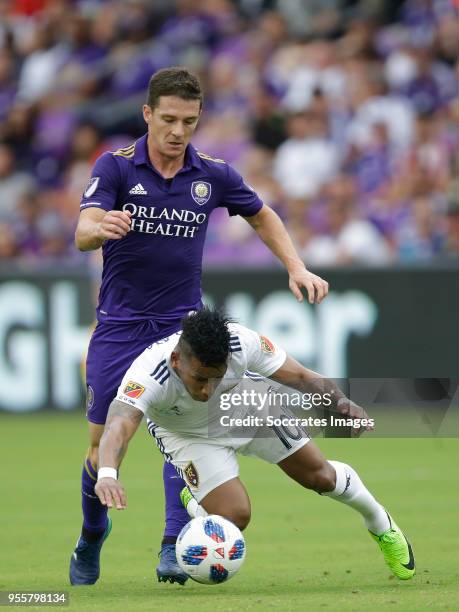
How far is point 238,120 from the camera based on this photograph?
17219 mm

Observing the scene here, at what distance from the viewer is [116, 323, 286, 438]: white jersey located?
6684 mm

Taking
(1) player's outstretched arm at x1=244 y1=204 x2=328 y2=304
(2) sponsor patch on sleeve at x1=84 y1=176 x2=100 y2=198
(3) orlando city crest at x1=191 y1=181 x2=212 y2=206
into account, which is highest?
(2) sponsor patch on sleeve at x1=84 y1=176 x2=100 y2=198

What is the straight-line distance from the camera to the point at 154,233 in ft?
24.4

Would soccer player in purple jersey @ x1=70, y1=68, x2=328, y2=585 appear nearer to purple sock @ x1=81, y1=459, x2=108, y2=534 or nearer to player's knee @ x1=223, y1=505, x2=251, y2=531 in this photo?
purple sock @ x1=81, y1=459, x2=108, y2=534

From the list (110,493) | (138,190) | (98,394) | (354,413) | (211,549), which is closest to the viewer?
(110,493)

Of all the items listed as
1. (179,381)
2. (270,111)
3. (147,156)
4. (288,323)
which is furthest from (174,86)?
(270,111)

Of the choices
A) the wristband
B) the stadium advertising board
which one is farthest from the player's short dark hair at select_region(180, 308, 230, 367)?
the stadium advertising board

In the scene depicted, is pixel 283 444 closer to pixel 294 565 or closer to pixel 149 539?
pixel 294 565

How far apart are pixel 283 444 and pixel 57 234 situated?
1045cm

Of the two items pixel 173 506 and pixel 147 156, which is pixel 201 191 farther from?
pixel 173 506

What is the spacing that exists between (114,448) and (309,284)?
1.46 meters

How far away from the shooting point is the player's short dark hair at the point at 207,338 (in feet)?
21.3

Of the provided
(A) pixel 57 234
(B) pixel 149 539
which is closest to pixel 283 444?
(B) pixel 149 539

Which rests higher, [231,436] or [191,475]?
[231,436]
